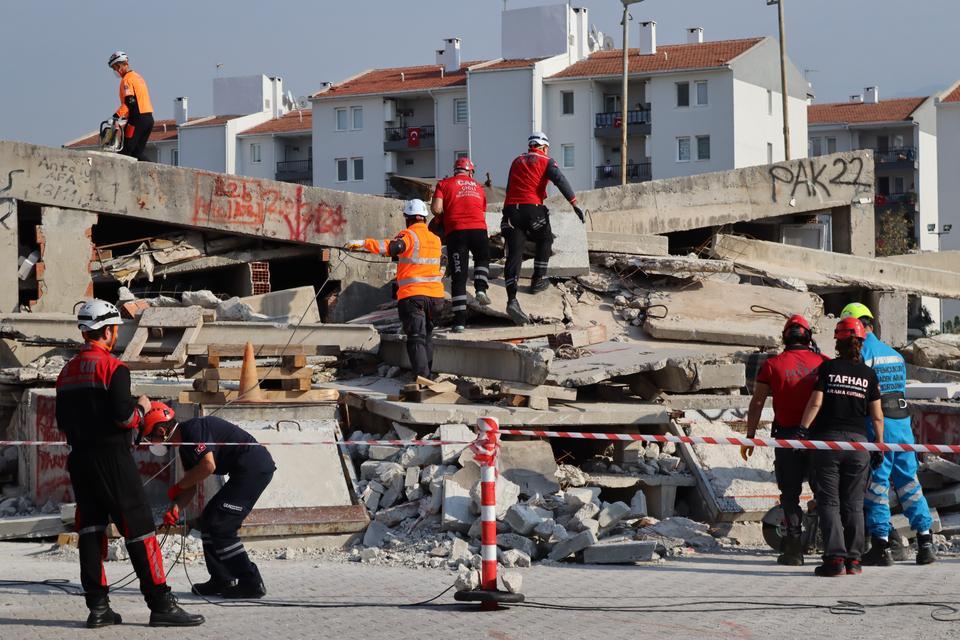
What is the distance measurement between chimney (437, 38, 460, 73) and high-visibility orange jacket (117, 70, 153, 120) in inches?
2050

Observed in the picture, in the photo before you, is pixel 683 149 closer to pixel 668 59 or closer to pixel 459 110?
pixel 668 59

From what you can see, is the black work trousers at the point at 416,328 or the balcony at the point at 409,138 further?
the balcony at the point at 409,138

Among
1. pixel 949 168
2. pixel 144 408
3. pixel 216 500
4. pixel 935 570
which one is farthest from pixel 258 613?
pixel 949 168

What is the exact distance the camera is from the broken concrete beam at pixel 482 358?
34.8 feet

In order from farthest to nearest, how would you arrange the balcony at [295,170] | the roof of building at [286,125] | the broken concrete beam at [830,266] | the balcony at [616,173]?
the roof of building at [286,125] < the balcony at [295,170] < the balcony at [616,173] < the broken concrete beam at [830,266]

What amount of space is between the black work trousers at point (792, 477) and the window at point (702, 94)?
53610mm

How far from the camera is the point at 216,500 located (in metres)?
7.09

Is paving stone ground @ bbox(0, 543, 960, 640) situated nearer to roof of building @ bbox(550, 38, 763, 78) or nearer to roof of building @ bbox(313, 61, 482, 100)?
roof of building @ bbox(550, 38, 763, 78)

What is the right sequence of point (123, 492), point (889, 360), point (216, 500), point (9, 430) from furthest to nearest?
point (9, 430), point (889, 360), point (216, 500), point (123, 492)

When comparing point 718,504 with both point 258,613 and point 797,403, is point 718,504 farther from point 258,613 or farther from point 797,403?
point 258,613

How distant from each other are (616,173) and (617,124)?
2534 mm

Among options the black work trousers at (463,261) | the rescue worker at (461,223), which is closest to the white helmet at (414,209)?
the rescue worker at (461,223)

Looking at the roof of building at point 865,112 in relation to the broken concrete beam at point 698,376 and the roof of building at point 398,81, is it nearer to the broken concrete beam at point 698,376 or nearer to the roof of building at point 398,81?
the roof of building at point 398,81

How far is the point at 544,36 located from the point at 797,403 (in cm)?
5684
